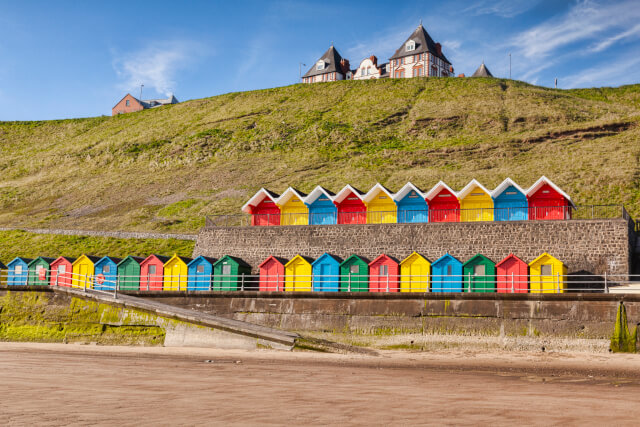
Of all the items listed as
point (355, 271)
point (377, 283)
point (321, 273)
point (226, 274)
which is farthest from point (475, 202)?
point (226, 274)

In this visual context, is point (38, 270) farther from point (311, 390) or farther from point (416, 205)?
point (311, 390)

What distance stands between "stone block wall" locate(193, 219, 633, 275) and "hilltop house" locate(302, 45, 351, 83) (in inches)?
3525

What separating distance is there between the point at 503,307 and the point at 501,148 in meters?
50.1

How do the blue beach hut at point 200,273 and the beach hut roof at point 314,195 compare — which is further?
the beach hut roof at point 314,195

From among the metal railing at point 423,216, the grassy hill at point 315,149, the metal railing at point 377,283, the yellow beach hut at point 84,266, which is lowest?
the metal railing at point 377,283

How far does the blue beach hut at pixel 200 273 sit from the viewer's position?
33.5m

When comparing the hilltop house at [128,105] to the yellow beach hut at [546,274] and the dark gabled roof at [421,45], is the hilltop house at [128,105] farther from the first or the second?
the yellow beach hut at [546,274]

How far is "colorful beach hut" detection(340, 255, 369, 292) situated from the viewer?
1217 inches

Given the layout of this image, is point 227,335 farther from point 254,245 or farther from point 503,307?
point 254,245

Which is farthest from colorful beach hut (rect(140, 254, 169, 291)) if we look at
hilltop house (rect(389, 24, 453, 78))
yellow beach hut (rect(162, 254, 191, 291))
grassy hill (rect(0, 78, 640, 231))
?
hilltop house (rect(389, 24, 453, 78))

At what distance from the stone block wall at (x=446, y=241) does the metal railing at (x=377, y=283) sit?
1.58 metres

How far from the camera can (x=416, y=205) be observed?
37750mm

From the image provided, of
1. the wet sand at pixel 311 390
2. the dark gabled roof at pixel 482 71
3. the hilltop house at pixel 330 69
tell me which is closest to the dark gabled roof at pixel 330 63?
the hilltop house at pixel 330 69

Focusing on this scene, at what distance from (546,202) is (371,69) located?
9271cm
